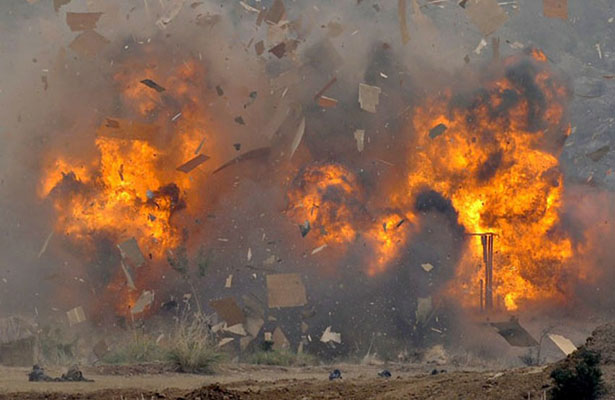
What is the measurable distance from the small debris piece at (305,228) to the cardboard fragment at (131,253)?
411 cm

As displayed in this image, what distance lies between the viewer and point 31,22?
30469 millimetres

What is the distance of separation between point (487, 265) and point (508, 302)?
1.08m

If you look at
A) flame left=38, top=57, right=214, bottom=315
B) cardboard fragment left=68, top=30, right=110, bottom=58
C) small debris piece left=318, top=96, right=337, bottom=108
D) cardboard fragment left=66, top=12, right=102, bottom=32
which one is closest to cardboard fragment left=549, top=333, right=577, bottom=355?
small debris piece left=318, top=96, right=337, bottom=108

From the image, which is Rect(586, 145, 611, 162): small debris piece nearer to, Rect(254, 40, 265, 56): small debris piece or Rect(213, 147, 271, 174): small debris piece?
Answer: Rect(254, 40, 265, 56): small debris piece

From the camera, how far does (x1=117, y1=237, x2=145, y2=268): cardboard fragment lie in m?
23.0

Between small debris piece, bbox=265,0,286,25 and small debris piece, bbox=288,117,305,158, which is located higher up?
small debris piece, bbox=265,0,286,25

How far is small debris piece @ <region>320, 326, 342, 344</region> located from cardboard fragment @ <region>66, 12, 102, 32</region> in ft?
38.4

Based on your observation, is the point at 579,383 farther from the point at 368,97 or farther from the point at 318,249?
the point at 368,97

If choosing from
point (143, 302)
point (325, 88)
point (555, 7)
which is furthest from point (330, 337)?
point (555, 7)

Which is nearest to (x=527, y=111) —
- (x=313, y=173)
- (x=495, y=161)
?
(x=495, y=161)

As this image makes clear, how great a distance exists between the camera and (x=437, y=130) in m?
25.0

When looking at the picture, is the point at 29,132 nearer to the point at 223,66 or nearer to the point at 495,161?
the point at 223,66

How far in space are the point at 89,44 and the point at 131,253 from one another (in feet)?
22.1

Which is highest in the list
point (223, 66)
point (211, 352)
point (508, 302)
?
point (223, 66)
